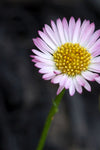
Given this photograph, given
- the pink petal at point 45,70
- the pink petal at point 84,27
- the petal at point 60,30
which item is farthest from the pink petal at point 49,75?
the pink petal at point 84,27

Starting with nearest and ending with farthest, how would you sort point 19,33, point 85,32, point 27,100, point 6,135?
point 85,32 → point 6,135 → point 27,100 → point 19,33

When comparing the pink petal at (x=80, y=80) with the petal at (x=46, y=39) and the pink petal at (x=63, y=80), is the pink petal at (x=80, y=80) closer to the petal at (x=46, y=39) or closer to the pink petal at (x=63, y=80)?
the pink petal at (x=63, y=80)

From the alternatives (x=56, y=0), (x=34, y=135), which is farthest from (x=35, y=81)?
(x=56, y=0)

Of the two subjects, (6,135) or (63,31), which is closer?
(63,31)

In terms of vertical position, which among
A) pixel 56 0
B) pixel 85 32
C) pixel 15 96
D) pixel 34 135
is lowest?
pixel 34 135

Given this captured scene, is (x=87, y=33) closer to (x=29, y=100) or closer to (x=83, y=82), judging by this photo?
(x=83, y=82)

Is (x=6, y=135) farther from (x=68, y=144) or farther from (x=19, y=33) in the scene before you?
(x=19, y=33)
